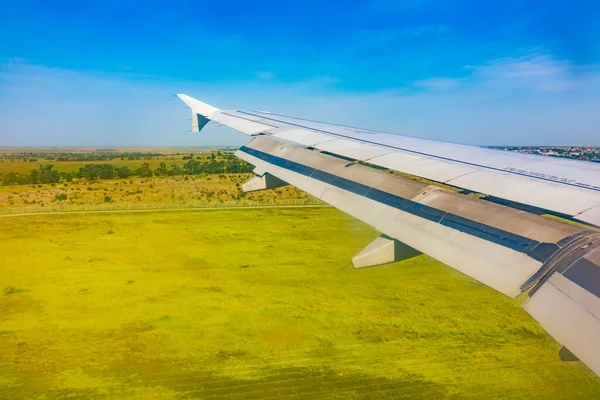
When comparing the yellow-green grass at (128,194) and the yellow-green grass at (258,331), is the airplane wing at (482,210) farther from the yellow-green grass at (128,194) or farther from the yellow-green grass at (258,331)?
the yellow-green grass at (128,194)

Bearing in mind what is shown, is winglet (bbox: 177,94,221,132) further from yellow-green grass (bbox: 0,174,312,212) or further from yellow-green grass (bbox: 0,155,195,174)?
yellow-green grass (bbox: 0,155,195,174)

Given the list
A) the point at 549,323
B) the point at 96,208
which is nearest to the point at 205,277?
the point at 549,323

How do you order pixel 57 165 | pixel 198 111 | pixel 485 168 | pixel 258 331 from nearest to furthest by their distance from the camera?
pixel 485 168 → pixel 258 331 → pixel 198 111 → pixel 57 165

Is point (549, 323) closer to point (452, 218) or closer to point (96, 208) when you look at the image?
point (452, 218)

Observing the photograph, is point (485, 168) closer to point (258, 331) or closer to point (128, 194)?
point (258, 331)

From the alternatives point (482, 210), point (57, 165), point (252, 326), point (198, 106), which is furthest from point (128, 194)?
point (57, 165)

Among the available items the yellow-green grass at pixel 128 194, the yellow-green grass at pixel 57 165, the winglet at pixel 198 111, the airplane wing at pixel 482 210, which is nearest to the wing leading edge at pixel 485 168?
the airplane wing at pixel 482 210
